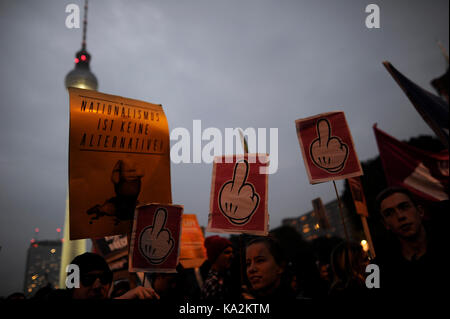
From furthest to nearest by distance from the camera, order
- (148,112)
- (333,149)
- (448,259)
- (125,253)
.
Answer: (125,253), (148,112), (333,149), (448,259)

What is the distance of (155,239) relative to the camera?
3.37m

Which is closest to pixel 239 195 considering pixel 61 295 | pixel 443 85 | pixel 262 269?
pixel 262 269

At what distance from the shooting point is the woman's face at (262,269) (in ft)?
7.45

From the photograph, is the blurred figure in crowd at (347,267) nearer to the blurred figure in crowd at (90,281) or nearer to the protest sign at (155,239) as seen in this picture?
the protest sign at (155,239)

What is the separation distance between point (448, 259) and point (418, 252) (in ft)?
0.74

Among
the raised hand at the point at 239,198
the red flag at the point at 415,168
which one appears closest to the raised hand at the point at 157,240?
the raised hand at the point at 239,198

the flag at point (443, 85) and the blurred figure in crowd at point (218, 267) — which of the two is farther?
the flag at point (443, 85)

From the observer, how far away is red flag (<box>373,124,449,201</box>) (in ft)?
25.4

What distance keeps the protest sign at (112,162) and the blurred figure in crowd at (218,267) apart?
0.92 m

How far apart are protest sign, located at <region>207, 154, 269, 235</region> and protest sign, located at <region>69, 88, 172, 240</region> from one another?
0.90 metres

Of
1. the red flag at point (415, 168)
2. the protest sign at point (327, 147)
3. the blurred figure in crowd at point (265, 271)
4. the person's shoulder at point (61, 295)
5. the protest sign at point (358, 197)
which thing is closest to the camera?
the blurred figure in crowd at point (265, 271)
